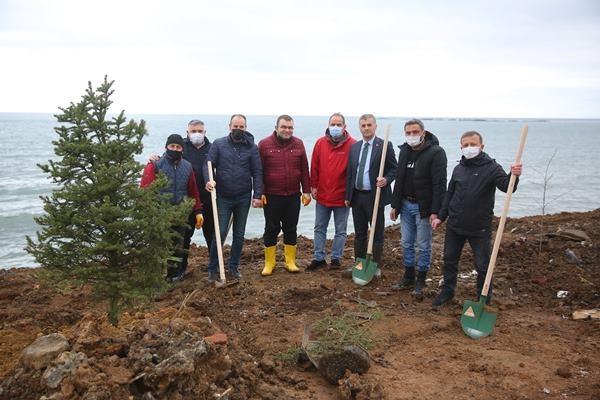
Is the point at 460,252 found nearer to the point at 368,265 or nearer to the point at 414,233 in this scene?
the point at 414,233

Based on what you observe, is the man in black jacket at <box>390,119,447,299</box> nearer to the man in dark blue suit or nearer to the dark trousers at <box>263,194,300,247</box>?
the man in dark blue suit

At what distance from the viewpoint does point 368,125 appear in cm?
695

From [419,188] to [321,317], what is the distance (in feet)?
6.79

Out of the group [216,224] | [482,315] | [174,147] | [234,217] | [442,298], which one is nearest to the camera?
[482,315]

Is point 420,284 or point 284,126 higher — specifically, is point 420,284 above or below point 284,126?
below

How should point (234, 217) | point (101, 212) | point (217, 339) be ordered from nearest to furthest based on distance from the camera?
1. point (101, 212)
2. point (217, 339)
3. point (234, 217)

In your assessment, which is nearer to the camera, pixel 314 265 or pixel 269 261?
pixel 269 261

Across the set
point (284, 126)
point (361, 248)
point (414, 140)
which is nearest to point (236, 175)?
point (284, 126)

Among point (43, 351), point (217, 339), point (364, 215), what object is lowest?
point (217, 339)

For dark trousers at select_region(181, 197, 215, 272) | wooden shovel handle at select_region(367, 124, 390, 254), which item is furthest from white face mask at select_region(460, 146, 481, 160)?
dark trousers at select_region(181, 197, 215, 272)

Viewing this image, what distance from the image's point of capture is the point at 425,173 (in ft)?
20.8

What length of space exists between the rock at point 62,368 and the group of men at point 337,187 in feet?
11.0

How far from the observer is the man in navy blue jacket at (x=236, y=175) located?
6.95 meters

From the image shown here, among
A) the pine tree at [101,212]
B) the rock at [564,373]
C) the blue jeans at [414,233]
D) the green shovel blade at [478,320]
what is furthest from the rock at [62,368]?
the blue jeans at [414,233]
